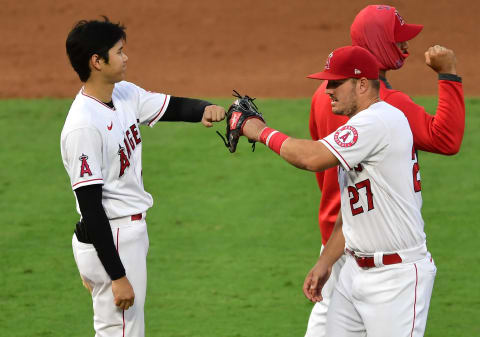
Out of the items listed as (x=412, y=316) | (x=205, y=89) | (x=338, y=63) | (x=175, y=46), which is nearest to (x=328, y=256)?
(x=412, y=316)

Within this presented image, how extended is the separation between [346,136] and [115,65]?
110cm

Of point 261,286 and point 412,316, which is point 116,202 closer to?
point 412,316

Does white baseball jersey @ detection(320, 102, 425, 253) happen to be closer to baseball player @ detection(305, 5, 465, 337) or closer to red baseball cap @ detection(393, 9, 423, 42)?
baseball player @ detection(305, 5, 465, 337)

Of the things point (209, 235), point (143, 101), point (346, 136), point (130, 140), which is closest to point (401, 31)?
point (346, 136)

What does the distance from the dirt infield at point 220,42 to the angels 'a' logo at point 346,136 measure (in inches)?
330

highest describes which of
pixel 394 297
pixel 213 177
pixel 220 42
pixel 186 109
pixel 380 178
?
pixel 220 42

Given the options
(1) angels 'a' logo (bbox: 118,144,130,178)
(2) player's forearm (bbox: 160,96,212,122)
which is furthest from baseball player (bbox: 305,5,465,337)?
(1) angels 'a' logo (bbox: 118,144,130,178)

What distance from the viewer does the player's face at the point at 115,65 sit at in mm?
4043

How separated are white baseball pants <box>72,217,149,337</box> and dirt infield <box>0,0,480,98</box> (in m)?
8.29

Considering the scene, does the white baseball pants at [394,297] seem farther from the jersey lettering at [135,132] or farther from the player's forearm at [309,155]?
the jersey lettering at [135,132]

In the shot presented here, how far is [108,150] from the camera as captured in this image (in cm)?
397

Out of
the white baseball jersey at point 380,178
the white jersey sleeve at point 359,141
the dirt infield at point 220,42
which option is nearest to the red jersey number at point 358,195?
the white baseball jersey at point 380,178

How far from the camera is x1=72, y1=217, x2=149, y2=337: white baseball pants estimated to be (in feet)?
13.2

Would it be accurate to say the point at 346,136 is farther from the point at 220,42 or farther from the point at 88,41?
the point at 220,42
